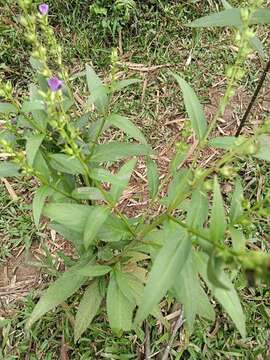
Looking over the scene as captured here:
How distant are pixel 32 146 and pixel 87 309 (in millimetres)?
865

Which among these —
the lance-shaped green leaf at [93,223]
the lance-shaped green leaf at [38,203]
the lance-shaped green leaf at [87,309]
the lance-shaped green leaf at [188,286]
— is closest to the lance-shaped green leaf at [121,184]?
the lance-shaped green leaf at [93,223]

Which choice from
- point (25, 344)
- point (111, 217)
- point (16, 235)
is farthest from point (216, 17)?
point (25, 344)

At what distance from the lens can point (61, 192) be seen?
1.98 meters

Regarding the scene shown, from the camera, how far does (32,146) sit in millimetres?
1839

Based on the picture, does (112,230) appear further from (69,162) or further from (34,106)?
(34,106)

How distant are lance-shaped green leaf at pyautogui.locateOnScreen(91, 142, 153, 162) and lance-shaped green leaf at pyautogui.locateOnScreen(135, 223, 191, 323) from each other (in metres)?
0.58

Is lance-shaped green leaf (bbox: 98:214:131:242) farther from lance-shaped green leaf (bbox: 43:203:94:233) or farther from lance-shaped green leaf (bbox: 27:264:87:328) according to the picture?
lance-shaped green leaf (bbox: 27:264:87:328)

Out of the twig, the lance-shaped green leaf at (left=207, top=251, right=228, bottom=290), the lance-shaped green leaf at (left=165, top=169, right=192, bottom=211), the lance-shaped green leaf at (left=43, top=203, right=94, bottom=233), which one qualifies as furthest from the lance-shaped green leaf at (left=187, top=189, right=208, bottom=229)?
the twig

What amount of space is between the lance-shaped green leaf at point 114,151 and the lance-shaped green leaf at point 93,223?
0.25 metres

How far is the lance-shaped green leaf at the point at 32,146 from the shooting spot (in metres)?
1.80

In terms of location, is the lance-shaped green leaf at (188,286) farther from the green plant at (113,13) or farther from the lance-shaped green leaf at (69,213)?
the green plant at (113,13)

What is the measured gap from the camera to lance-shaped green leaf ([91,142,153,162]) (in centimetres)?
199

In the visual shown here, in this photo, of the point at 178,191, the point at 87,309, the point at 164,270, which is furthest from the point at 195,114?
the point at 87,309

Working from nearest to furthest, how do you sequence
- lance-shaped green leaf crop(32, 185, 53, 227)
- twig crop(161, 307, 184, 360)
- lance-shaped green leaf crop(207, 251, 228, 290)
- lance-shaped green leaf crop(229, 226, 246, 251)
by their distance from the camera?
1. lance-shaped green leaf crop(207, 251, 228, 290)
2. lance-shaped green leaf crop(229, 226, 246, 251)
3. lance-shaped green leaf crop(32, 185, 53, 227)
4. twig crop(161, 307, 184, 360)
